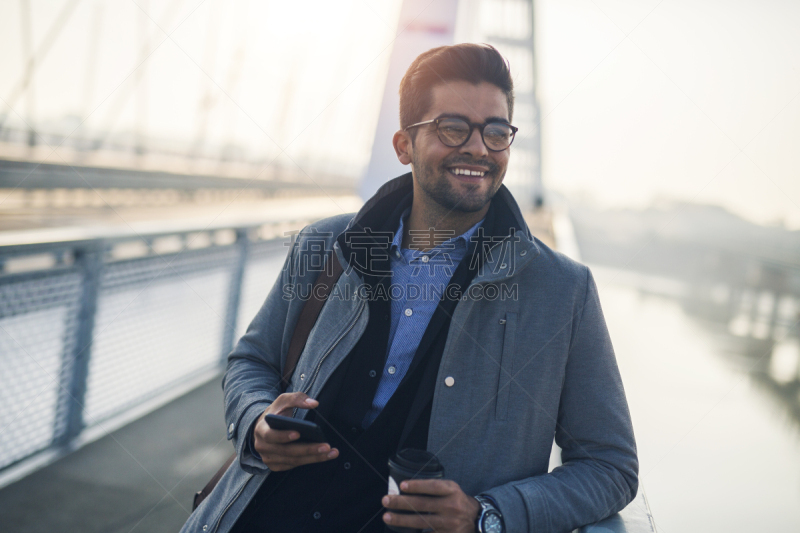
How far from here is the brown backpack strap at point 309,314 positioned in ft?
5.08

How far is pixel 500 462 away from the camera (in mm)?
1236

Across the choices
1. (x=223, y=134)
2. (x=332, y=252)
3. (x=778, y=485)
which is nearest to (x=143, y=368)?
(x=332, y=252)

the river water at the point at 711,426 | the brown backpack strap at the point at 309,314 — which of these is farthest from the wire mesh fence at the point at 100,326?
the river water at the point at 711,426

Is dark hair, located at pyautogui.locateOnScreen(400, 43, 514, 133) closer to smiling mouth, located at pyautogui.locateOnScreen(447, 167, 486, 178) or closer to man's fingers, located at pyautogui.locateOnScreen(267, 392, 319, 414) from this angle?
smiling mouth, located at pyautogui.locateOnScreen(447, 167, 486, 178)

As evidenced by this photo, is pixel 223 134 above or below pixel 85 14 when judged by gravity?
below

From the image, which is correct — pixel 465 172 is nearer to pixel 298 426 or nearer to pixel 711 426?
pixel 298 426

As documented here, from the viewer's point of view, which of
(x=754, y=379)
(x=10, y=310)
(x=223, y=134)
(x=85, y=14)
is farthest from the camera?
(x=223, y=134)

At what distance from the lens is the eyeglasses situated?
5.08 feet

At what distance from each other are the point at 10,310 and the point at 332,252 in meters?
1.53

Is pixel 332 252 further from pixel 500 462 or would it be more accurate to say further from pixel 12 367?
pixel 12 367

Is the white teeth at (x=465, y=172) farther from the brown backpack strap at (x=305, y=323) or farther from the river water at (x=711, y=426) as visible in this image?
the river water at (x=711, y=426)

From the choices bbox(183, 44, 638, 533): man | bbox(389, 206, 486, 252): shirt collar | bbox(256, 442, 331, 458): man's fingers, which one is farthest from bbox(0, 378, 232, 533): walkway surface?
bbox(389, 206, 486, 252): shirt collar

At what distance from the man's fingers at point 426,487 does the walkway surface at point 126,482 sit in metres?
1.61

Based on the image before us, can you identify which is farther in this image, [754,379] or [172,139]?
[172,139]
